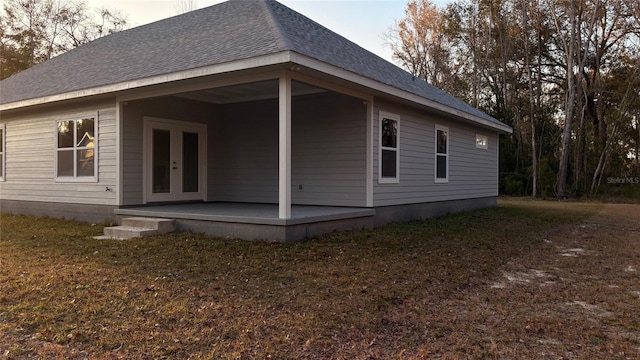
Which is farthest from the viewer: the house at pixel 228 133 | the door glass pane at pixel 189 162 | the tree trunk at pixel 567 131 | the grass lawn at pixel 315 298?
the tree trunk at pixel 567 131

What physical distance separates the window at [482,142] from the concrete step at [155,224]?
917 cm

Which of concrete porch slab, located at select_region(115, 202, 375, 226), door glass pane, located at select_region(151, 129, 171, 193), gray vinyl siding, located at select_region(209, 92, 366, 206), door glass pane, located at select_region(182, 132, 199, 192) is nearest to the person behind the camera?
concrete porch slab, located at select_region(115, 202, 375, 226)

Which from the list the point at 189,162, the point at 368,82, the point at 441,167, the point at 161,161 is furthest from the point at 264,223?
the point at 441,167

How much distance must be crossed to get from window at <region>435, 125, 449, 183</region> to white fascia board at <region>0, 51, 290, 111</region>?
19.5ft

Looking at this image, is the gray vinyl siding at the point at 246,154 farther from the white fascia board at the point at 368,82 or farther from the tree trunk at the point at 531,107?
the tree trunk at the point at 531,107

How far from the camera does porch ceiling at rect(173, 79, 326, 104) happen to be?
8.72 meters

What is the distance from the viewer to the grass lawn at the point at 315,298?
9.96 ft

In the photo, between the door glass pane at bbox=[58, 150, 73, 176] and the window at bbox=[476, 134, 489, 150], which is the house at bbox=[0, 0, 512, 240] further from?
the window at bbox=[476, 134, 489, 150]

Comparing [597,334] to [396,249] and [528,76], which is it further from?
[528,76]

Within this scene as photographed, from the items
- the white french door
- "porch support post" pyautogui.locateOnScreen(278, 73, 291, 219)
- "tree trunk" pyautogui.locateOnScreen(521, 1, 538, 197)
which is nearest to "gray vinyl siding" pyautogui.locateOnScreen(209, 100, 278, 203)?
the white french door

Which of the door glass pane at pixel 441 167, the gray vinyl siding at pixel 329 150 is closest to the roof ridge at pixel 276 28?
the gray vinyl siding at pixel 329 150

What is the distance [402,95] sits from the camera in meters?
8.36

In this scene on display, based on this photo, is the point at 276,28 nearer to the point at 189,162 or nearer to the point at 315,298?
the point at 189,162

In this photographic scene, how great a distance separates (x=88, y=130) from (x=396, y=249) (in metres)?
6.46
